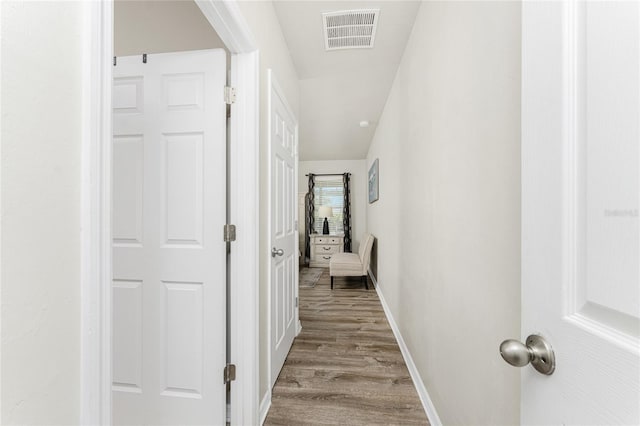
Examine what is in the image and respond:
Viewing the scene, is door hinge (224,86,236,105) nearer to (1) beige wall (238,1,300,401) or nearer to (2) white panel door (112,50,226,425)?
(2) white panel door (112,50,226,425)

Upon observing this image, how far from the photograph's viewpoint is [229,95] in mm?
1430

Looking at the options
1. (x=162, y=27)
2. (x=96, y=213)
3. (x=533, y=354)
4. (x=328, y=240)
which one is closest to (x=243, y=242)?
(x=96, y=213)

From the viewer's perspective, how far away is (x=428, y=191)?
1702 mm

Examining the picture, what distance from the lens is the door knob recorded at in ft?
1.64

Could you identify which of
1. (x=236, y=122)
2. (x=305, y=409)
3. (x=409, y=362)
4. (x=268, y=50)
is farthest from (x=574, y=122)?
(x=409, y=362)

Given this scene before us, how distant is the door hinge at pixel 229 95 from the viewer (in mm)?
1426

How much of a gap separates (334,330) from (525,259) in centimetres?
246

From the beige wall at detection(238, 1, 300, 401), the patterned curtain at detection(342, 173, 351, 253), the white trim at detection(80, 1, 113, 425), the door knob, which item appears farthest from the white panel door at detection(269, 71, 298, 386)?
the patterned curtain at detection(342, 173, 351, 253)

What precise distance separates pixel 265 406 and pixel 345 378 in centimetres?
60

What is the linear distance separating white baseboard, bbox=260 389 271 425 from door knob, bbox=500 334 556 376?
1473 mm

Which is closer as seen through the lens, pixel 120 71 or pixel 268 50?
pixel 120 71

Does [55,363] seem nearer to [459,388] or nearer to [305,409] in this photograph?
[459,388]

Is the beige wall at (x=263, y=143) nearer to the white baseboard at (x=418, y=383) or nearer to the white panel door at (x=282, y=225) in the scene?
the white panel door at (x=282, y=225)

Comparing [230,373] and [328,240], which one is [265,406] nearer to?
[230,373]
